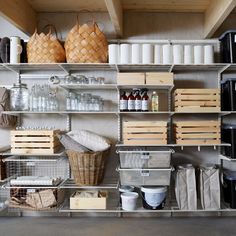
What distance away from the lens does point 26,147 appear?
111 inches

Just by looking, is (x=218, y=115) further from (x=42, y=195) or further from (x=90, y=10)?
(x=42, y=195)

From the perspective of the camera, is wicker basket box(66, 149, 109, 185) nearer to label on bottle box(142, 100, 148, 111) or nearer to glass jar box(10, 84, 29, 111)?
label on bottle box(142, 100, 148, 111)

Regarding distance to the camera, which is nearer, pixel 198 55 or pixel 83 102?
pixel 198 55

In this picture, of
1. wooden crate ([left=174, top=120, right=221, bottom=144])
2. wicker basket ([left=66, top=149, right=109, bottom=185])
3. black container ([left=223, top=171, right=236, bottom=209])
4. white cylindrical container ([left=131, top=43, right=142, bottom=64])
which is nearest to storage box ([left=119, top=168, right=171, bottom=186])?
wicker basket ([left=66, top=149, right=109, bottom=185])

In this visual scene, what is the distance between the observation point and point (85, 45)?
2.78 metres

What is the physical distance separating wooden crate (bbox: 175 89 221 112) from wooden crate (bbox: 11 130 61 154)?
127 centimetres

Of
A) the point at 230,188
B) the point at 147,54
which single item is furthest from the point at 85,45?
the point at 230,188

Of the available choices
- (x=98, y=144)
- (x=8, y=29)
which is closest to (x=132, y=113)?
(x=98, y=144)

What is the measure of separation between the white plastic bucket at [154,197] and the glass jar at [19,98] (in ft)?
4.74

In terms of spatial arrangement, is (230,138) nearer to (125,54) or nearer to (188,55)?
(188,55)

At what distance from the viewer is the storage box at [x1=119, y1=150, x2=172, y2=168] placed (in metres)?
2.81

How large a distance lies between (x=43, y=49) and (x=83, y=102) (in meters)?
0.64

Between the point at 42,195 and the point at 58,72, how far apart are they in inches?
50.9

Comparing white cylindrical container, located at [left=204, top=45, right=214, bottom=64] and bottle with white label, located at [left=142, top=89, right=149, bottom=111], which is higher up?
white cylindrical container, located at [left=204, top=45, right=214, bottom=64]
